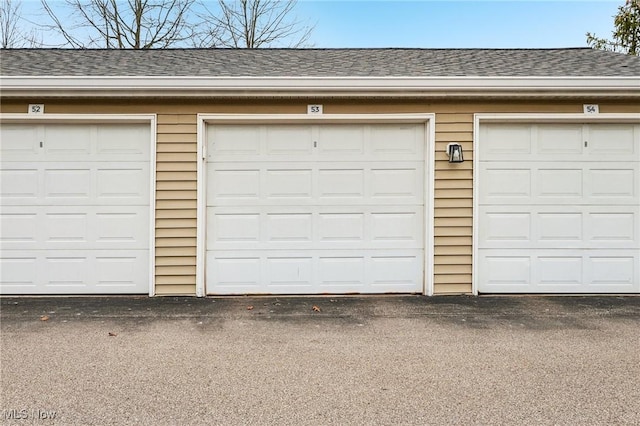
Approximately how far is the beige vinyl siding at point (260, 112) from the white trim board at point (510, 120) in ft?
0.16

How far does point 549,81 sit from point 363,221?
8.62 feet

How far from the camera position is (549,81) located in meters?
4.97

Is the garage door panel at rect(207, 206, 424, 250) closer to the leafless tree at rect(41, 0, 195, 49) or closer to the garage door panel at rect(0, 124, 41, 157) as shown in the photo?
the garage door panel at rect(0, 124, 41, 157)

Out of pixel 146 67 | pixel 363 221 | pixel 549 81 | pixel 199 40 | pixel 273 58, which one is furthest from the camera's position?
pixel 199 40

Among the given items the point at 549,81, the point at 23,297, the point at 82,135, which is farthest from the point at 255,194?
the point at 549,81

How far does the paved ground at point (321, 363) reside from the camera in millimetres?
2412

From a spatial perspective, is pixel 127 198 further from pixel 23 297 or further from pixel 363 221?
pixel 363 221

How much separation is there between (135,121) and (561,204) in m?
5.14

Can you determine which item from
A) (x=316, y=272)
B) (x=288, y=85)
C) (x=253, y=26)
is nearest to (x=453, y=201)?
(x=316, y=272)

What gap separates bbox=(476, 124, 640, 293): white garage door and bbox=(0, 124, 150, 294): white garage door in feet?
13.7

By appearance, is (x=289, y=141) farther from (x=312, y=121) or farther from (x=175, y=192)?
(x=175, y=192)

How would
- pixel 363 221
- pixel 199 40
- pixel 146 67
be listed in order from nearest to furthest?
pixel 363 221 → pixel 146 67 → pixel 199 40

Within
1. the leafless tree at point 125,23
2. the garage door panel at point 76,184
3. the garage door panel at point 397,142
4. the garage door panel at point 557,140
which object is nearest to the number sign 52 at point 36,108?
the garage door panel at point 76,184

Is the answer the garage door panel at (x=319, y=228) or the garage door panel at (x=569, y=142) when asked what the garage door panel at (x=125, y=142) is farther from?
the garage door panel at (x=569, y=142)
